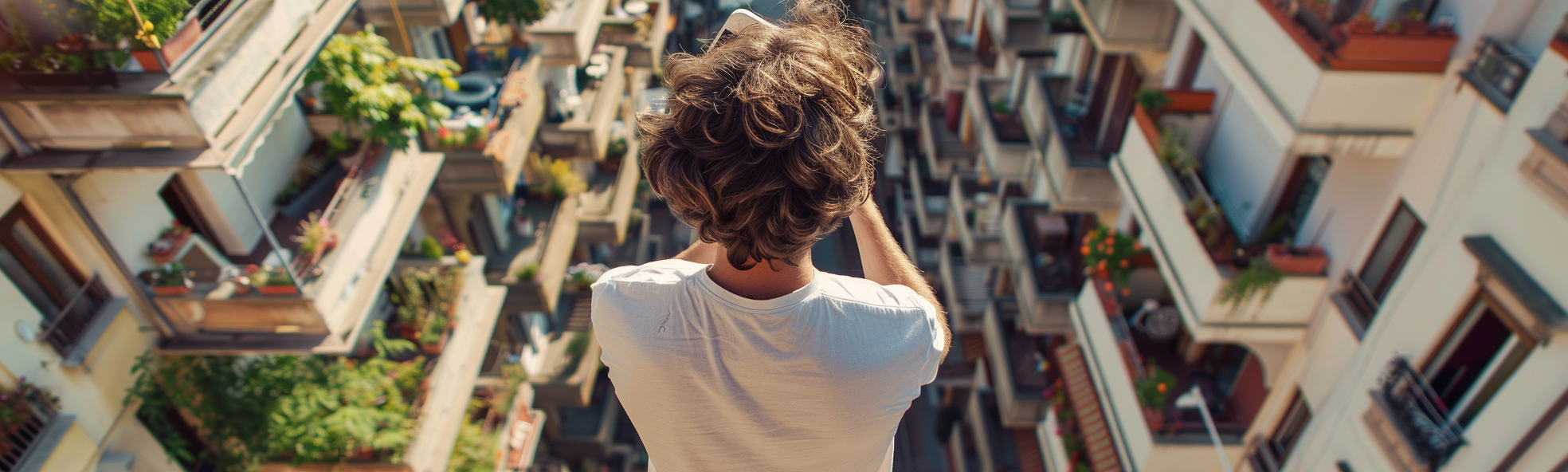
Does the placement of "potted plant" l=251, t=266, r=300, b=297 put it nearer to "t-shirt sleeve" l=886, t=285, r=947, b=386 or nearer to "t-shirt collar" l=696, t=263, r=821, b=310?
"t-shirt collar" l=696, t=263, r=821, b=310

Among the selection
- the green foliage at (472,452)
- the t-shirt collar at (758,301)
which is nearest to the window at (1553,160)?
the t-shirt collar at (758,301)

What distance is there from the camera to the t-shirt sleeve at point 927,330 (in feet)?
8.22

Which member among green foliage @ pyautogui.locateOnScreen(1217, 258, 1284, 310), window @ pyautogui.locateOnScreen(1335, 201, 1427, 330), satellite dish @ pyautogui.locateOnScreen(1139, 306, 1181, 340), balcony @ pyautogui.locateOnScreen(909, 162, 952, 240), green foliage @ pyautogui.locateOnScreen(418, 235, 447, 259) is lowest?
window @ pyautogui.locateOnScreen(1335, 201, 1427, 330)

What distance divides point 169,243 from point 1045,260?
42.9ft

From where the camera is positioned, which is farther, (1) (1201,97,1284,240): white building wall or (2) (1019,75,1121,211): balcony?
(2) (1019,75,1121,211): balcony

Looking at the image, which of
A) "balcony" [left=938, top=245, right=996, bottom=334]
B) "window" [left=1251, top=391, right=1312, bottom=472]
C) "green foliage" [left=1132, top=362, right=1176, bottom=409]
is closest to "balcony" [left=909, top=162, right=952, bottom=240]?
"balcony" [left=938, top=245, right=996, bottom=334]

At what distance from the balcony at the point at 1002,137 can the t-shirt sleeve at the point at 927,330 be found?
575 inches

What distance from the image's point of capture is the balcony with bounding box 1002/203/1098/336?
1465 cm

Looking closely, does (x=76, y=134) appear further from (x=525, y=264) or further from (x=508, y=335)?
(x=508, y=335)

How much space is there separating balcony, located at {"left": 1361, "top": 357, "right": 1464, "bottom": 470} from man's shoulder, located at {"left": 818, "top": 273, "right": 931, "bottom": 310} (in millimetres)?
6697

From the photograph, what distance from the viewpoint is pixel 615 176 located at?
20.2 metres

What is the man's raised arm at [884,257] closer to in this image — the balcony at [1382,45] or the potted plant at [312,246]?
the balcony at [1382,45]

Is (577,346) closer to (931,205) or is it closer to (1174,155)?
(931,205)

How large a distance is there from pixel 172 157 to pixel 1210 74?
11877 mm
